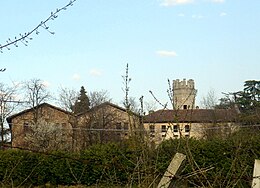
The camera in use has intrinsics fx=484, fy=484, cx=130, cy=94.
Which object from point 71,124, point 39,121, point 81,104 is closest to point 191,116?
point 39,121

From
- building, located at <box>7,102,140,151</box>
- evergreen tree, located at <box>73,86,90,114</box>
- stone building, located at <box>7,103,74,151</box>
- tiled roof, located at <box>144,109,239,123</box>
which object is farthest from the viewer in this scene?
evergreen tree, located at <box>73,86,90,114</box>

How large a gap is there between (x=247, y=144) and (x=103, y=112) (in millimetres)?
39032

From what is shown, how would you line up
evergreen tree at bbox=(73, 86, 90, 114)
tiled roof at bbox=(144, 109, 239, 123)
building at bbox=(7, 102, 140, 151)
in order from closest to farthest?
tiled roof at bbox=(144, 109, 239, 123) → building at bbox=(7, 102, 140, 151) → evergreen tree at bbox=(73, 86, 90, 114)

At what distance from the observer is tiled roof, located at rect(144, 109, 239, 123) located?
3793 millimetres

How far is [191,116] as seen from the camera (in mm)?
3873

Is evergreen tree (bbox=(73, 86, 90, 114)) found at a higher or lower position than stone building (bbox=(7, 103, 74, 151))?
higher

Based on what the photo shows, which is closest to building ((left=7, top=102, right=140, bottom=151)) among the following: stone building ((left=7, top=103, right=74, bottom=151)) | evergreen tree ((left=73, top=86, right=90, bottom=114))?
stone building ((left=7, top=103, right=74, bottom=151))

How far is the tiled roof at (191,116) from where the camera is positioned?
3793mm

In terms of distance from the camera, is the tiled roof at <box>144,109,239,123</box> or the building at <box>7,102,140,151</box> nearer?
the tiled roof at <box>144,109,239,123</box>

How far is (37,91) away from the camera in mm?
44781

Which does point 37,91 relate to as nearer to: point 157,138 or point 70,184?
point 70,184

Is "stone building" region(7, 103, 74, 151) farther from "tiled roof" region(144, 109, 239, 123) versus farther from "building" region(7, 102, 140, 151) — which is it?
"tiled roof" region(144, 109, 239, 123)

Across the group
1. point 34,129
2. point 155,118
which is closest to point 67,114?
point 34,129

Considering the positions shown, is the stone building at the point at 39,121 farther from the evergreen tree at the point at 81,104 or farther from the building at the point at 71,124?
the evergreen tree at the point at 81,104
